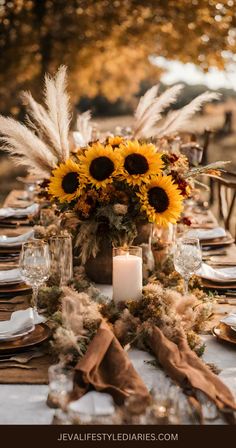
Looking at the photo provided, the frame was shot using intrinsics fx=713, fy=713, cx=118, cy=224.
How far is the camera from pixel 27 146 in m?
2.13

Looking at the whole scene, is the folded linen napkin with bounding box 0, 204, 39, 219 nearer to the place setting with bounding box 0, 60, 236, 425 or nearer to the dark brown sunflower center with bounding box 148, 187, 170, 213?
the place setting with bounding box 0, 60, 236, 425

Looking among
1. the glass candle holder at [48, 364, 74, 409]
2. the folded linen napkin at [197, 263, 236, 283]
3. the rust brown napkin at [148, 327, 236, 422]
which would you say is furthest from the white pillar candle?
the glass candle holder at [48, 364, 74, 409]

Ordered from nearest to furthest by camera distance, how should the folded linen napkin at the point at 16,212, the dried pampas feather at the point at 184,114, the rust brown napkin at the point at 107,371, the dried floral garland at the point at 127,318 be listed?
the rust brown napkin at the point at 107,371, the dried floral garland at the point at 127,318, the dried pampas feather at the point at 184,114, the folded linen napkin at the point at 16,212

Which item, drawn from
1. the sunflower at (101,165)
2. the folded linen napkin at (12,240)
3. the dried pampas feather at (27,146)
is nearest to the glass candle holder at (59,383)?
the sunflower at (101,165)

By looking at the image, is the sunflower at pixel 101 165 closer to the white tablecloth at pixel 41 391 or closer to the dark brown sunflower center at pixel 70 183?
the dark brown sunflower center at pixel 70 183

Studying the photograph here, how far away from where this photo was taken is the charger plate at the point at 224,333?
5.44ft

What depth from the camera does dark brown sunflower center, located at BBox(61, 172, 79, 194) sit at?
6.79 feet

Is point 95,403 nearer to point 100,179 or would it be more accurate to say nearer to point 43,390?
point 43,390

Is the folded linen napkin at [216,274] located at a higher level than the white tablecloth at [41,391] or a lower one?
higher

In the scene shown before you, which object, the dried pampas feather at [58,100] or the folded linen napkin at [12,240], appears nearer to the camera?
the dried pampas feather at [58,100]

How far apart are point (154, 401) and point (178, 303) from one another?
56 cm

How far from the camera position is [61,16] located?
398 inches

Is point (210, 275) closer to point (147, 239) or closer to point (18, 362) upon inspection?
point (147, 239)

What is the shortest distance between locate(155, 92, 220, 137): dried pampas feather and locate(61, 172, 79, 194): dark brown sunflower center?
545mm
